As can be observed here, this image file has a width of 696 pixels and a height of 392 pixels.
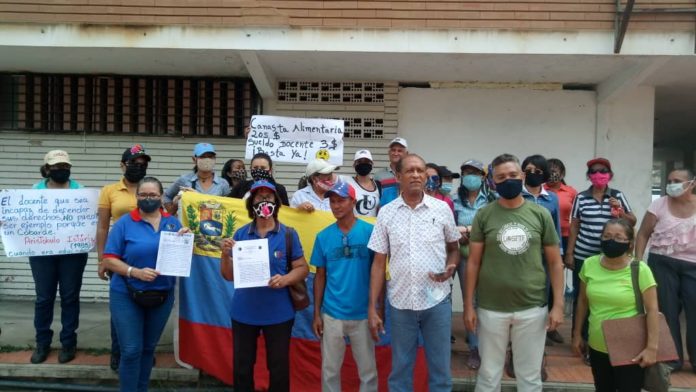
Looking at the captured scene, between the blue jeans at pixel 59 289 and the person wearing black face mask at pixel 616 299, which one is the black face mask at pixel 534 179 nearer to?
the person wearing black face mask at pixel 616 299

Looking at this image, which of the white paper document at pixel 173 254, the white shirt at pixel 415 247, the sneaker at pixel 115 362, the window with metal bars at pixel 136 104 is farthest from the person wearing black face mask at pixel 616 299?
the window with metal bars at pixel 136 104

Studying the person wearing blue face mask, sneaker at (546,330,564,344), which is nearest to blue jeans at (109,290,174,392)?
the person wearing blue face mask

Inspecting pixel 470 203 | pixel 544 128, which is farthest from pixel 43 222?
pixel 544 128

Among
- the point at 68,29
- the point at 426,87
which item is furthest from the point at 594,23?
the point at 68,29

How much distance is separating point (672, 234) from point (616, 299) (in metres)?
1.71

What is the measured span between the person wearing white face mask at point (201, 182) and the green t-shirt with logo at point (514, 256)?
2.63 m

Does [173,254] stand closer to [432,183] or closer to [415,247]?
[415,247]

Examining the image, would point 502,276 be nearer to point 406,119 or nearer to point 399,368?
point 399,368

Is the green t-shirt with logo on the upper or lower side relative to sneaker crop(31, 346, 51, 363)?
upper

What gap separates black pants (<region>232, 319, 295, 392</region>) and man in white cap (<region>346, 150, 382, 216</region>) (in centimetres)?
148

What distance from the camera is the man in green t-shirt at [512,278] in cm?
352

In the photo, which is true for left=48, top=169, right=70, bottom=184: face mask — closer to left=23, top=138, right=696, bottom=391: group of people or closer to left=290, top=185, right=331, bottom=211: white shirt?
left=23, top=138, right=696, bottom=391: group of people

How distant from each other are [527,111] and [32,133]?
685cm

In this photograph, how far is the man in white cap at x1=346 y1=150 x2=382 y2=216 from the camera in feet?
16.0
